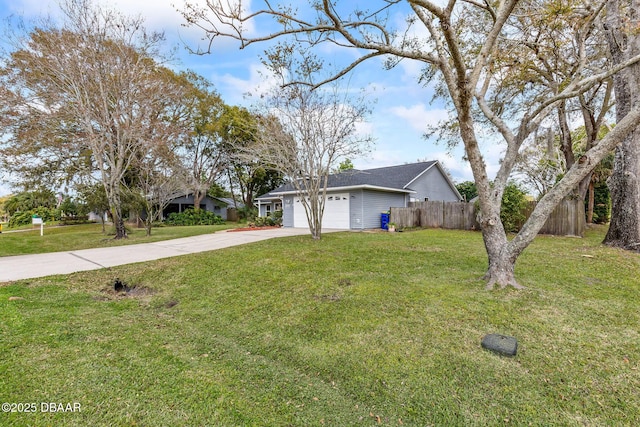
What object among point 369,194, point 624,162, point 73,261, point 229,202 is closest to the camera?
point 73,261

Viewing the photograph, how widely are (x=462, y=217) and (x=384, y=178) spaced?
5258 mm

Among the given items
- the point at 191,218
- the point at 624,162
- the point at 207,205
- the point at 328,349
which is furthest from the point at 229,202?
the point at 328,349

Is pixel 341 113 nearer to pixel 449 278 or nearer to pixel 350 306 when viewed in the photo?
pixel 449 278

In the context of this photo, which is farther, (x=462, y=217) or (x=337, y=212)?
(x=337, y=212)

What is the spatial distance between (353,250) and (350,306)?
365 cm

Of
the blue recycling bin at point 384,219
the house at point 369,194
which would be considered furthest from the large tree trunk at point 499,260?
the blue recycling bin at point 384,219

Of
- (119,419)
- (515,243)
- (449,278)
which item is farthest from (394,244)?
(119,419)

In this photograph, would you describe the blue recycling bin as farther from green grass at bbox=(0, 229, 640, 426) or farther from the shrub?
the shrub

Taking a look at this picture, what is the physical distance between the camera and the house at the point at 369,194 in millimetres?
14203

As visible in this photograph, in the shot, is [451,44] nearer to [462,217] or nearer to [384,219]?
[462,217]

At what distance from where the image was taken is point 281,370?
270 centimetres

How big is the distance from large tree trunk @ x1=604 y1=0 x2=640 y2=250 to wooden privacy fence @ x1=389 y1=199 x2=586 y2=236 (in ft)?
9.70

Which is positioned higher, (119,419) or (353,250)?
(353,250)

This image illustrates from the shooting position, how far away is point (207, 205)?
28.4 meters
